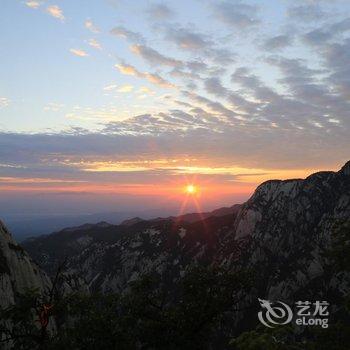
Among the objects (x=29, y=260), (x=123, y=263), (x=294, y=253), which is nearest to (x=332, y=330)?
(x=29, y=260)

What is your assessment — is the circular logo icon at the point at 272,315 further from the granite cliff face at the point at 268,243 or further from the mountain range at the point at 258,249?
the granite cliff face at the point at 268,243

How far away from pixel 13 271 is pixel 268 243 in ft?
235

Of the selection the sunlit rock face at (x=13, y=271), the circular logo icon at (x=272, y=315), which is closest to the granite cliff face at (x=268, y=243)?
the sunlit rock face at (x=13, y=271)

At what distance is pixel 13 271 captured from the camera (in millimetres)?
54188

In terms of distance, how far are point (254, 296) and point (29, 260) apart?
187ft

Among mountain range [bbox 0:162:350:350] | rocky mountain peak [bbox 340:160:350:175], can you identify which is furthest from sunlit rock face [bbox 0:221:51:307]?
rocky mountain peak [bbox 340:160:350:175]

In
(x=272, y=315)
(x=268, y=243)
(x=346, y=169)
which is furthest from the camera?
(x=346, y=169)

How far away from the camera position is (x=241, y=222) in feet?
385

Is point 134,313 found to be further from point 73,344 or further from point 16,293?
point 16,293

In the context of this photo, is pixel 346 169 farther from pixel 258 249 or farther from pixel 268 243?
pixel 258 249

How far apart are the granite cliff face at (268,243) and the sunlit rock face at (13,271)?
3796cm

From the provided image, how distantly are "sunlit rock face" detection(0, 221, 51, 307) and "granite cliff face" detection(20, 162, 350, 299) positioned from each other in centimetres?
3796

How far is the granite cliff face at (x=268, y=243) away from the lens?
296ft

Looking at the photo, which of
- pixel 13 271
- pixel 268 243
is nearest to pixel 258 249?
pixel 268 243
